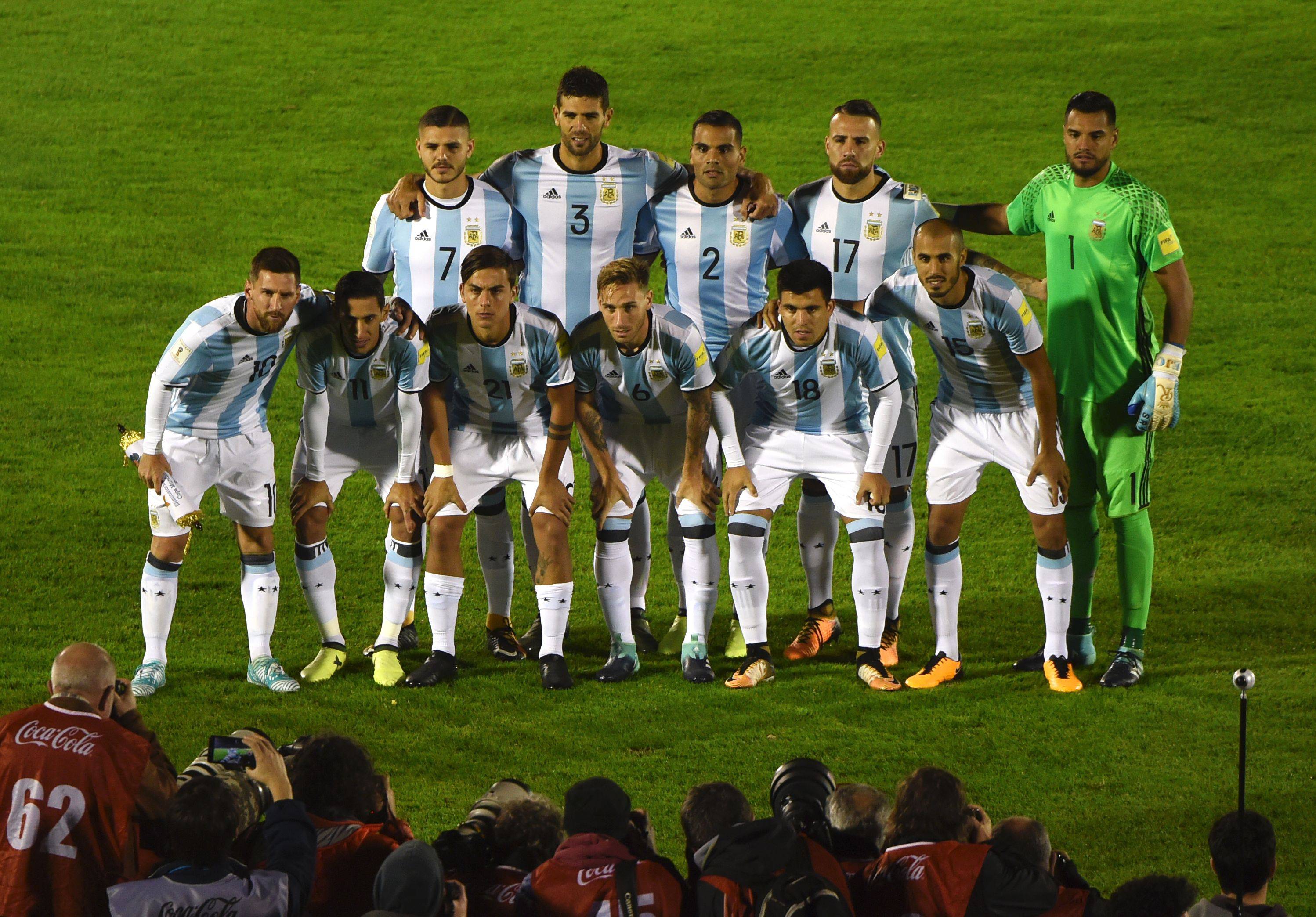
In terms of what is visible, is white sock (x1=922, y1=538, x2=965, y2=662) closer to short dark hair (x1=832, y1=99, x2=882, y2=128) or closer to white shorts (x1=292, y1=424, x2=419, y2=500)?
short dark hair (x1=832, y1=99, x2=882, y2=128)

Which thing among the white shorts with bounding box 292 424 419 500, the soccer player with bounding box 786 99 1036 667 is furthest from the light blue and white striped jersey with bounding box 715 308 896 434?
the white shorts with bounding box 292 424 419 500

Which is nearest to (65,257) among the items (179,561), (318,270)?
(318,270)

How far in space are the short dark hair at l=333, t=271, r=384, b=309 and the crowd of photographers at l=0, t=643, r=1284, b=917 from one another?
8.15 feet


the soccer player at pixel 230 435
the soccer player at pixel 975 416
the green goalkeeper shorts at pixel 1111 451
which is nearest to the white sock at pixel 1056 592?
the soccer player at pixel 975 416

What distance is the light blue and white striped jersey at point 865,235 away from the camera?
22.9 ft

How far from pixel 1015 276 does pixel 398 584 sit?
305cm

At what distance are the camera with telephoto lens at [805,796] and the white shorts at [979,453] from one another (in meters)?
2.68

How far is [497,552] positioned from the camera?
23.1 feet

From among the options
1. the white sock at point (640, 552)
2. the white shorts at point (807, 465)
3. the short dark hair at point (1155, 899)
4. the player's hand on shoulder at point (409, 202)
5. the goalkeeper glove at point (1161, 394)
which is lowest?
the short dark hair at point (1155, 899)

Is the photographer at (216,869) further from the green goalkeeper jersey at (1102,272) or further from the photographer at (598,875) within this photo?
the green goalkeeper jersey at (1102,272)

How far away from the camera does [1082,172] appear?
6598 mm

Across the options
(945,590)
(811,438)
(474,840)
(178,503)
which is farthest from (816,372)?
(474,840)

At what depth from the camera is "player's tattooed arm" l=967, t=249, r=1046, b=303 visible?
659cm

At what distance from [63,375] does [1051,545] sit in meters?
7.60
